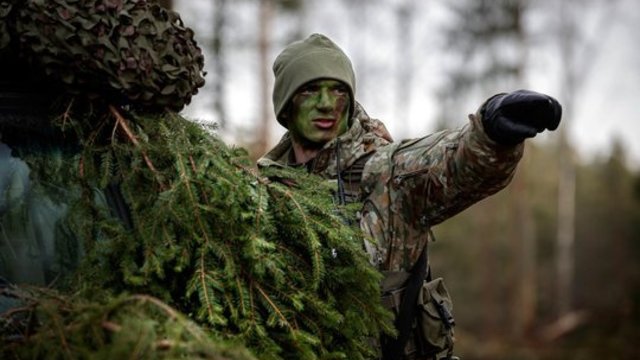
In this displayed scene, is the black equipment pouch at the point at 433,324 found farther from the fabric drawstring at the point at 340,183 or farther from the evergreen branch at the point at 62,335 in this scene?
the evergreen branch at the point at 62,335

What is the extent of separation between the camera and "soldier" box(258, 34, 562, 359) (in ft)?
8.89

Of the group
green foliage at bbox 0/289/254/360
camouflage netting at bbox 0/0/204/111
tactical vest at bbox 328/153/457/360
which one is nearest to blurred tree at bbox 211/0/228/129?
tactical vest at bbox 328/153/457/360

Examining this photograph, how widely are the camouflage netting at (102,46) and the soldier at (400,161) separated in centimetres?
72

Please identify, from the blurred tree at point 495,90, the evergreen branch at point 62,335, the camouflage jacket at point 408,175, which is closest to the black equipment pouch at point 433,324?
the camouflage jacket at point 408,175

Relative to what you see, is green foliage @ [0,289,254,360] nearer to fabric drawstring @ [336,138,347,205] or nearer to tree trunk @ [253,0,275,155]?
fabric drawstring @ [336,138,347,205]

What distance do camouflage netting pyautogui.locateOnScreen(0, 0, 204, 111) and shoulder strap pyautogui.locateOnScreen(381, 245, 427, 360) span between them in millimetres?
1343

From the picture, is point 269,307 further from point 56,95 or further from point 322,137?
point 322,137

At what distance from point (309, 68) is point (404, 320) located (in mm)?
1299

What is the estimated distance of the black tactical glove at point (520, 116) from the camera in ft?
8.31

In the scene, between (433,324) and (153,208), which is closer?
(153,208)

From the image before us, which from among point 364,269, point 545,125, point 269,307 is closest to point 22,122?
point 269,307

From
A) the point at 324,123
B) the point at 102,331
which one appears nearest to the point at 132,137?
the point at 102,331

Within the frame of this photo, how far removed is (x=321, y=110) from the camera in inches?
143

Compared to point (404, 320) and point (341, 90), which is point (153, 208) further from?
point (341, 90)
